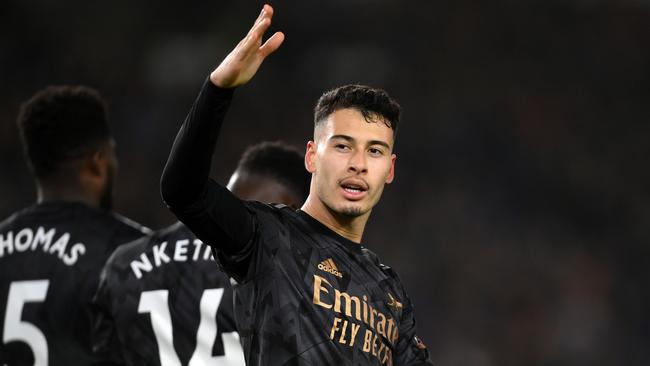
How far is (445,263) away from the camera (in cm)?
920

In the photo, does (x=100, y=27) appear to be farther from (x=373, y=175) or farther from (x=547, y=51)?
(x=373, y=175)

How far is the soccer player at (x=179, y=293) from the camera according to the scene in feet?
11.5

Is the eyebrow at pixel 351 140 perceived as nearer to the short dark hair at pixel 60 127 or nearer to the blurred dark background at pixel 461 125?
the short dark hair at pixel 60 127

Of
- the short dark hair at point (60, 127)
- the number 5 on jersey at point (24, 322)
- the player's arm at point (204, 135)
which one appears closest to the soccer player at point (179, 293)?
the number 5 on jersey at point (24, 322)

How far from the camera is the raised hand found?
2.14m

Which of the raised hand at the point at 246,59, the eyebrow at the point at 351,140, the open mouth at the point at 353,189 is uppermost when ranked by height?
the eyebrow at the point at 351,140

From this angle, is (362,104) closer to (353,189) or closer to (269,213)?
(353,189)

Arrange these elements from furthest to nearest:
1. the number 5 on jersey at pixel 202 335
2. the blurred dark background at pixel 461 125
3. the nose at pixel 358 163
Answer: the blurred dark background at pixel 461 125
the number 5 on jersey at pixel 202 335
the nose at pixel 358 163

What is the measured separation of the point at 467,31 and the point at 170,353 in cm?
806

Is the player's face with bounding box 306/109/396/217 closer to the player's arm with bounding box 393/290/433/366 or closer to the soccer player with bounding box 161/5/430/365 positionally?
the soccer player with bounding box 161/5/430/365

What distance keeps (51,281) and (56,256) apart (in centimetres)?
10

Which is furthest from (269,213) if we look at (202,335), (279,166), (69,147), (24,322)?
(69,147)

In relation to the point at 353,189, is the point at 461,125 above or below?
above

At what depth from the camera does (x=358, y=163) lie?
2.56 meters
